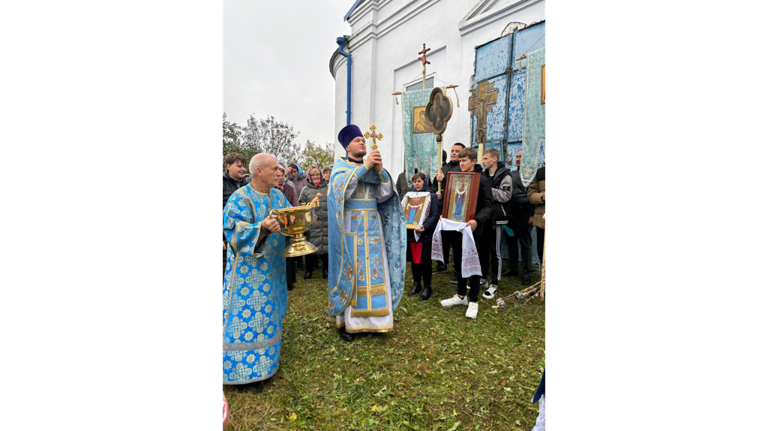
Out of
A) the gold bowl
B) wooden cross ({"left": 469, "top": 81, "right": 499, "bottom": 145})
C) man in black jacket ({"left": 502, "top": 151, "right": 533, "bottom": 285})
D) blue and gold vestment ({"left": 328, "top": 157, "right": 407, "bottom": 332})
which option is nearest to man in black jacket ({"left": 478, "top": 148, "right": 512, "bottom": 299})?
man in black jacket ({"left": 502, "top": 151, "right": 533, "bottom": 285})

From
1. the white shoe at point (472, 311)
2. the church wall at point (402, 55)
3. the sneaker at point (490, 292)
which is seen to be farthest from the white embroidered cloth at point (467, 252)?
the church wall at point (402, 55)

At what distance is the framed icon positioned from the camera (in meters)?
4.29

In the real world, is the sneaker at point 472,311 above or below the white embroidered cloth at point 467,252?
below

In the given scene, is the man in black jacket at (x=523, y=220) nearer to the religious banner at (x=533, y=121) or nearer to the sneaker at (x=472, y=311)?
the religious banner at (x=533, y=121)

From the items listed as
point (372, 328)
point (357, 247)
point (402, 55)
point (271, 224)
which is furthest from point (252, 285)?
point (402, 55)

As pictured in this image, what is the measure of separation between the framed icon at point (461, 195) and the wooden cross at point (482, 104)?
4.46 metres

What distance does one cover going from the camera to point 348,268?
356 cm

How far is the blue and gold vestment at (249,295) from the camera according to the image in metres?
2.58

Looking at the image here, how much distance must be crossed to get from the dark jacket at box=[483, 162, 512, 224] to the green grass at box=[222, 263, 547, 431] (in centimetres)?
144

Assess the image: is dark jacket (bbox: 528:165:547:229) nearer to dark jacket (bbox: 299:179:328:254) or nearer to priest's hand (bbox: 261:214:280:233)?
dark jacket (bbox: 299:179:328:254)

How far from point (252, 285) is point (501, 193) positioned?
3921 mm
